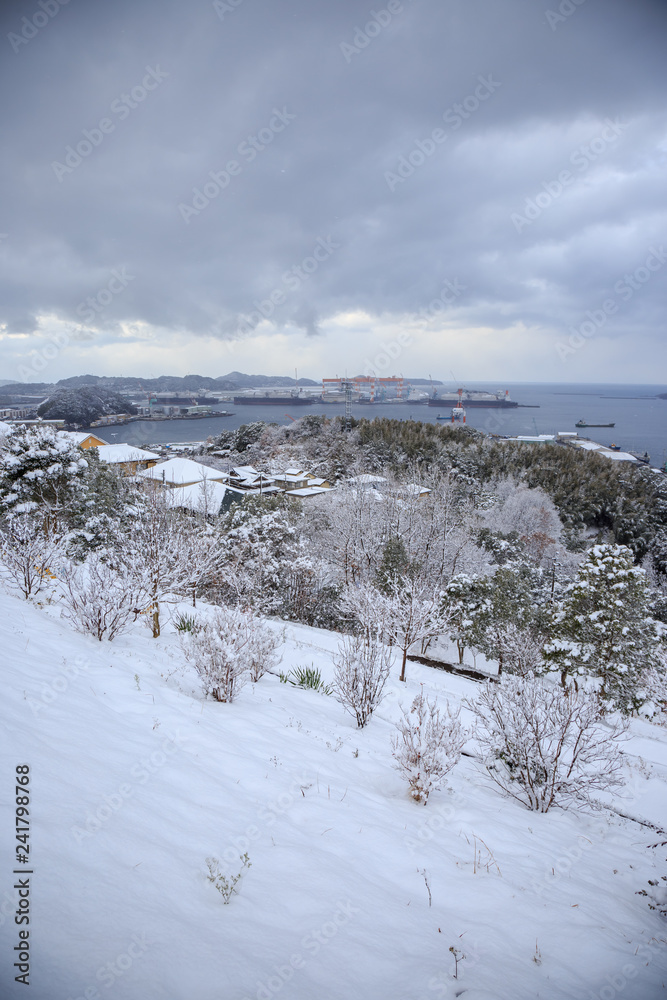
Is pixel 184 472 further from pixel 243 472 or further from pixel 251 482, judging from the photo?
pixel 243 472

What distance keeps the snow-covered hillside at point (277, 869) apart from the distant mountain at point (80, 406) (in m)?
69.1

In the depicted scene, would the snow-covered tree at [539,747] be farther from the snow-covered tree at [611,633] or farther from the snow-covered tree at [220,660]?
the snow-covered tree at [611,633]

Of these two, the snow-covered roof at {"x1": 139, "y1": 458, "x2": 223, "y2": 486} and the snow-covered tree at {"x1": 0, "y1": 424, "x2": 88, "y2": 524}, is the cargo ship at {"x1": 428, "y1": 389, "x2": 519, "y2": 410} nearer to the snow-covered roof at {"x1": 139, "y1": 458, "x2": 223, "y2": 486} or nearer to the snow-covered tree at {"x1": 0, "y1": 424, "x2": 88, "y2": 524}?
the snow-covered roof at {"x1": 139, "y1": 458, "x2": 223, "y2": 486}

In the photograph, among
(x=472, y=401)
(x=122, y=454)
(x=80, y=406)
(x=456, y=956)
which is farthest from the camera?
(x=472, y=401)

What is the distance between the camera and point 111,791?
3.07 meters

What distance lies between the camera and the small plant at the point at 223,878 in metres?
2.55

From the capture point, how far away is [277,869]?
2908 mm

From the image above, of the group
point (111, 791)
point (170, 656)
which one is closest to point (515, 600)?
point (170, 656)

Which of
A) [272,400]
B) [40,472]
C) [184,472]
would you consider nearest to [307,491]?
→ [184,472]

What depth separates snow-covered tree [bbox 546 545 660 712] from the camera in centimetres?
1157

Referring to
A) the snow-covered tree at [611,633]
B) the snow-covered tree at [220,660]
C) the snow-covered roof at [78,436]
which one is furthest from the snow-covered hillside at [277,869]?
the snow-covered roof at [78,436]

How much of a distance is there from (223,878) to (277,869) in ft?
1.43

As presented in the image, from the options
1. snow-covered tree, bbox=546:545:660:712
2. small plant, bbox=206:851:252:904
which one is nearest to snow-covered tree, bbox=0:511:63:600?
small plant, bbox=206:851:252:904

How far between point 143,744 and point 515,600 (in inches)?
542
